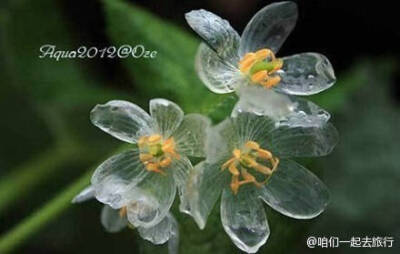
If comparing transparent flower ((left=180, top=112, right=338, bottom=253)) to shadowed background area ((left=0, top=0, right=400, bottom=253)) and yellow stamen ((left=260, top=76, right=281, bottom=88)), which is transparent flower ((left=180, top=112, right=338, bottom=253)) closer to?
yellow stamen ((left=260, top=76, right=281, bottom=88))

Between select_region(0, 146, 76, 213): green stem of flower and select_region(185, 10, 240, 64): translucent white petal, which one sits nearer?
select_region(185, 10, 240, 64): translucent white petal

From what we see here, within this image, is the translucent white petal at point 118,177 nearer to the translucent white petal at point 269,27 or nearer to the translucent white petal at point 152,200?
the translucent white petal at point 152,200

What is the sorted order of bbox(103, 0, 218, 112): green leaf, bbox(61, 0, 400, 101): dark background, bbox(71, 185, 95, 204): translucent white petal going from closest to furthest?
bbox(71, 185, 95, 204): translucent white petal < bbox(103, 0, 218, 112): green leaf < bbox(61, 0, 400, 101): dark background

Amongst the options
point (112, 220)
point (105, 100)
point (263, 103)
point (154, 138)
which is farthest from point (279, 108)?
point (105, 100)

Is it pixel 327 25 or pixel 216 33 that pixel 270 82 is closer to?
pixel 216 33

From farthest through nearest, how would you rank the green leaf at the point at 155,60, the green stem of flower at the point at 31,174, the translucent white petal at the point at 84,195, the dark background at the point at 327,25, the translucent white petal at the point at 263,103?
the dark background at the point at 327,25 < the green stem of flower at the point at 31,174 < the green leaf at the point at 155,60 < the translucent white petal at the point at 84,195 < the translucent white petal at the point at 263,103

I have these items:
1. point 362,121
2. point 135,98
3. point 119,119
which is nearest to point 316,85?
point 119,119

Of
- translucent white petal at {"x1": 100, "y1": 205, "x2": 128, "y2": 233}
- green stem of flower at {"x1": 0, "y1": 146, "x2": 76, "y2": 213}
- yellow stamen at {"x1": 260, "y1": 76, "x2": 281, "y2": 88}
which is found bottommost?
green stem of flower at {"x1": 0, "y1": 146, "x2": 76, "y2": 213}

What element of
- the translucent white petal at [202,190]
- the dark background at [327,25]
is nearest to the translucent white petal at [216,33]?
the translucent white petal at [202,190]

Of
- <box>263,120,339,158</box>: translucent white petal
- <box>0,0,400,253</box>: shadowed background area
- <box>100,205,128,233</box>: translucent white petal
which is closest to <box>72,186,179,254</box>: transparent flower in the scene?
<box>100,205,128,233</box>: translucent white petal
